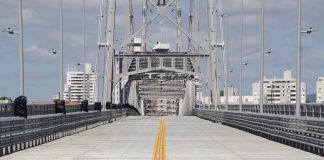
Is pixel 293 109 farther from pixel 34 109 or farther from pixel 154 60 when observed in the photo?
pixel 154 60

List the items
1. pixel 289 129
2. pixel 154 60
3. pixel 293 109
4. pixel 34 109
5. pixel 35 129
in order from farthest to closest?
pixel 154 60
pixel 293 109
pixel 34 109
pixel 35 129
pixel 289 129

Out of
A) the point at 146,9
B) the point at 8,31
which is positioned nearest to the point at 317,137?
the point at 8,31

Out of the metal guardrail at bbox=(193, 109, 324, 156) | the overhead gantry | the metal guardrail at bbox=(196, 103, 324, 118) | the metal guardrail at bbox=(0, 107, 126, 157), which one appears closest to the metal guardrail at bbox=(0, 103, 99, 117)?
the metal guardrail at bbox=(0, 107, 126, 157)

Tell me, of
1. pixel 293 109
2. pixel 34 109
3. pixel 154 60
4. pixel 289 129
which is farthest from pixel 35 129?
pixel 154 60

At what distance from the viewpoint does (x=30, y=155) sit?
83.4ft

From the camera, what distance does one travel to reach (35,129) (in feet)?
105

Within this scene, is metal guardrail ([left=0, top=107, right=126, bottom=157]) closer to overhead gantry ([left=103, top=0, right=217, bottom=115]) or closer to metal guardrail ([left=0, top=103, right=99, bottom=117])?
metal guardrail ([left=0, top=103, right=99, bottom=117])

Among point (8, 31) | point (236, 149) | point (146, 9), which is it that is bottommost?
point (236, 149)

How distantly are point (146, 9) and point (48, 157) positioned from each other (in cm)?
12812

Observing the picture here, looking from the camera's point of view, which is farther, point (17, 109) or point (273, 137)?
point (273, 137)

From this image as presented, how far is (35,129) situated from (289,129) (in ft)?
30.6

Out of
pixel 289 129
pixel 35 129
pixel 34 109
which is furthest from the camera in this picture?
pixel 34 109

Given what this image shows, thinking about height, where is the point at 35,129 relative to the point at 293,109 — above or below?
below

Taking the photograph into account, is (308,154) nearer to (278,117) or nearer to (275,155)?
(275,155)
